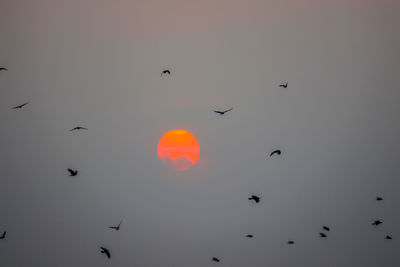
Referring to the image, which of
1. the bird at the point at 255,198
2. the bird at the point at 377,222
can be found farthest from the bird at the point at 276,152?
the bird at the point at 377,222

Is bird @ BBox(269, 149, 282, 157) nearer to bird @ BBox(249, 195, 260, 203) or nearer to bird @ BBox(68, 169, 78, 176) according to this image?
bird @ BBox(249, 195, 260, 203)

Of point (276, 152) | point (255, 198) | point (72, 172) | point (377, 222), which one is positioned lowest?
point (72, 172)

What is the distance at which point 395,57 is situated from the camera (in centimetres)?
1057

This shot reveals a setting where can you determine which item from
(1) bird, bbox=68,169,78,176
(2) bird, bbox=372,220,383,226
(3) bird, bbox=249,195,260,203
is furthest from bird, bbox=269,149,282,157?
(1) bird, bbox=68,169,78,176

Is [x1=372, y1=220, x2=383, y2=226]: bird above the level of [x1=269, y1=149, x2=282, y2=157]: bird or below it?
below

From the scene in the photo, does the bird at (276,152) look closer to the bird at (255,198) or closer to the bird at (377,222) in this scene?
the bird at (255,198)

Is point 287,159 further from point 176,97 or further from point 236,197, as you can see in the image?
point 176,97

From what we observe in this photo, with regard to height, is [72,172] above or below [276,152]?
below


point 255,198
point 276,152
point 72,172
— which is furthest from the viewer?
point 255,198

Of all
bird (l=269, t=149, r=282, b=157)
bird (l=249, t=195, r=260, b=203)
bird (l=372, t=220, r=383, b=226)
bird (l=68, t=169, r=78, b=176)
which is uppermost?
bird (l=269, t=149, r=282, b=157)

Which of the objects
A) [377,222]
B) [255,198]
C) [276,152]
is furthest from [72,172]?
[377,222]

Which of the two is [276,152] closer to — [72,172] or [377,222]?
[377,222]

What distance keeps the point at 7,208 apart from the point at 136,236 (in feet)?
12.5

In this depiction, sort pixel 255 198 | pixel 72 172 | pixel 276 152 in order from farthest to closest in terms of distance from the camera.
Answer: pixel 255 198 < pixel 276 152 < pixel 72 172
